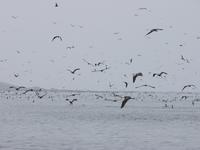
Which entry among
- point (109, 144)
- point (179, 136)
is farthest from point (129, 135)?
point (109, 144)

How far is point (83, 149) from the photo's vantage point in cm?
3884

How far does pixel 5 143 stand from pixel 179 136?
55.6 feet

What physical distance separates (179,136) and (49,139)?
41.4 ft

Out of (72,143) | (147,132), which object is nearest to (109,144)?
(72,143)

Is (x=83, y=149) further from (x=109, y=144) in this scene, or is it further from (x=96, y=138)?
(x=96, y=138)

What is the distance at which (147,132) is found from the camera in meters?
55.5

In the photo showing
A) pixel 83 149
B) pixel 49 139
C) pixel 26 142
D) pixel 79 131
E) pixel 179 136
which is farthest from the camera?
pixel 79 131

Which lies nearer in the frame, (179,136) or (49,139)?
(49,139)

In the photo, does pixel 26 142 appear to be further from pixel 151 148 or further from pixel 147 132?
pixel 147 132

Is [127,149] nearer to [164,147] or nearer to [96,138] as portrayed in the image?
[164,147]

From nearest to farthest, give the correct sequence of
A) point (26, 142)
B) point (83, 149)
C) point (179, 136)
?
point (83, 149) < point (26, 142) < point (179, 136)

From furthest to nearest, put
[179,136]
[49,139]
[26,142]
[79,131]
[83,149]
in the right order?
[79,131], [179,136], [49,139], [26,142], [83,149]

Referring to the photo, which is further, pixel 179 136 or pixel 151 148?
pixel 179 136

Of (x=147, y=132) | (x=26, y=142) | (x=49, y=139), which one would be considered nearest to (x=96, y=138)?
(x=49, y=139)
